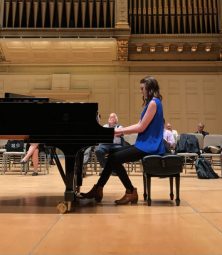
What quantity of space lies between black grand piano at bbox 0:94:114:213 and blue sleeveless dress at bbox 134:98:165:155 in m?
0.49

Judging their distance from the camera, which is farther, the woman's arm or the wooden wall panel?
the wooden wall panel

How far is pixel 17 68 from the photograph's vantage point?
11578 mm

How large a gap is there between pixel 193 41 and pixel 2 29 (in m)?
5.55

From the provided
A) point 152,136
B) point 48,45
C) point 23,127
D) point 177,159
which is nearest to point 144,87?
point 152,136

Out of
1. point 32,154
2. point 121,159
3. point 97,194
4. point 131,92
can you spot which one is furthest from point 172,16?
point 97,194

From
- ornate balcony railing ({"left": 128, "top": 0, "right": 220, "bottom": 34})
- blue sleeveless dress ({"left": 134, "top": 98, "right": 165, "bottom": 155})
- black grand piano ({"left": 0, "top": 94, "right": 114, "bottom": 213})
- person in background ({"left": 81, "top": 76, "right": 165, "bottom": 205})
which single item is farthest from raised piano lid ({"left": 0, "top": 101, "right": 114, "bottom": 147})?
ornate balcony railing ({"left": 128, "top": 0, "right": 220, "bottom": 34})

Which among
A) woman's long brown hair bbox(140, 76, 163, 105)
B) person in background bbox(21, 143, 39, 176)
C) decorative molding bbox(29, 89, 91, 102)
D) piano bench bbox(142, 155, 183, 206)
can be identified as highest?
decorative molding bbox(29, 89, 91, 102)

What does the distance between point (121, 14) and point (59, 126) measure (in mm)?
8020

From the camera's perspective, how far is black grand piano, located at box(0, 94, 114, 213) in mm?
3473

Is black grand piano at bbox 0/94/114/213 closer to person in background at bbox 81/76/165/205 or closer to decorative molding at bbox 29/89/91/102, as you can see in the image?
person in background at bbox 81/76/165/205

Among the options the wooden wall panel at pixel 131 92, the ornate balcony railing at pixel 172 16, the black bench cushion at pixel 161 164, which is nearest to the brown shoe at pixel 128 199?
the black bench cushion at pixel 161 164

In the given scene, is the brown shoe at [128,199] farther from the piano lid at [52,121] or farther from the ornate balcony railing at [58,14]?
the ornate balcony railing at [58,14]

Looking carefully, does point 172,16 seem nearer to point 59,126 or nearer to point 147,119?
point 147,119

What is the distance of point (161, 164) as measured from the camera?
364cm
